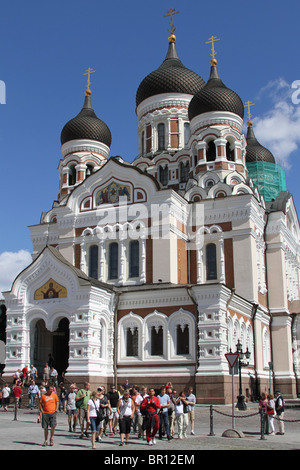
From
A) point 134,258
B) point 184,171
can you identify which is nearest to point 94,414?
point 134,258

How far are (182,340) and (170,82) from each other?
1883 cm

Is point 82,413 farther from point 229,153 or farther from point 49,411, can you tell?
point 229,153

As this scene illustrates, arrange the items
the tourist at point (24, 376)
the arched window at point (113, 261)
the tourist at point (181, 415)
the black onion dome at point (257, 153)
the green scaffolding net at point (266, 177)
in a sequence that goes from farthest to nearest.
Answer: the black onion dome at point (257, 153), the green scaffolding net at point (266, 177), the arched window at point (113, 261), the tourist at point (24, 376), the tourist at point (181, 415)

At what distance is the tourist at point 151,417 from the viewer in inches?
476

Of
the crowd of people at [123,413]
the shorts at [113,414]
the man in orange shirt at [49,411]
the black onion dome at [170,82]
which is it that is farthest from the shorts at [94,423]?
the black onion dome at [170,82]

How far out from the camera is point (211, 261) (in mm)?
29000

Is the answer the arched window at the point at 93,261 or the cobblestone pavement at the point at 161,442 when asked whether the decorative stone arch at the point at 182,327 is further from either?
Answer: the cobblestone pavement at the point at 161,442

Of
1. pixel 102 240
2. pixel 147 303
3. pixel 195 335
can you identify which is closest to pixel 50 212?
pixel 102 240

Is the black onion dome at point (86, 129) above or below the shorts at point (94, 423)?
above

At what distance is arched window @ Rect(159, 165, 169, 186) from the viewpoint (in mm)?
35188

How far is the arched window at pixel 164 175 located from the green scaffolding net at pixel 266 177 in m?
6.93

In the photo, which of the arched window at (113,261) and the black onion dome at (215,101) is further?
the black onion dome at (215,101)

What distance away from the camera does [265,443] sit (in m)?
12.7

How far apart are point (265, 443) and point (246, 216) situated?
1684 cm
